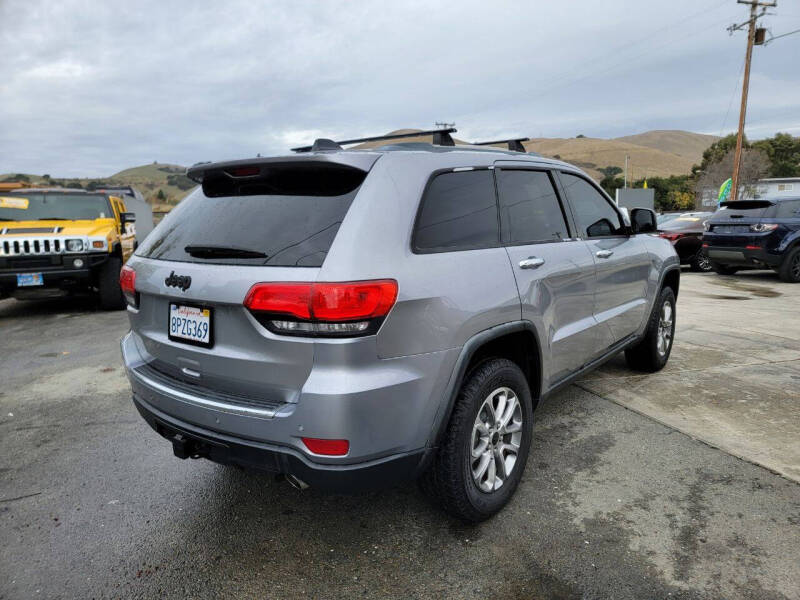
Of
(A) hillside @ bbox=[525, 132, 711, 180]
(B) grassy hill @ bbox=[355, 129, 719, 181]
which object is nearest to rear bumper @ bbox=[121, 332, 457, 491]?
(B) grassy hill @ bbox=[355, 129, 719, 181]

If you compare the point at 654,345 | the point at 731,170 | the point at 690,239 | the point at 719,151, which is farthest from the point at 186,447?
the point at 719,151

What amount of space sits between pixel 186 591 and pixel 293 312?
1.22 meters

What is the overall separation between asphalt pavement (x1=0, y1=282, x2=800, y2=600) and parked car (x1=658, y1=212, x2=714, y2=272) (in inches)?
452

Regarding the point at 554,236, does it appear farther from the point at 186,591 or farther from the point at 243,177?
the point at 186,591

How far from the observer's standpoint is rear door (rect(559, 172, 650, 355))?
355 cm

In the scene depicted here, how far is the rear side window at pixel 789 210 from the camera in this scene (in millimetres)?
10984

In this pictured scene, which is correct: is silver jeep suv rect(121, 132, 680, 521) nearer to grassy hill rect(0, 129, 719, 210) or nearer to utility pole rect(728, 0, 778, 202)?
utility pole rect(728, 0, 778, 202)

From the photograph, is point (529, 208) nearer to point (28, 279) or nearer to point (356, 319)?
point (356, 319)

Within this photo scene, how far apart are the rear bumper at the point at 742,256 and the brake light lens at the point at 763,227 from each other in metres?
0.40

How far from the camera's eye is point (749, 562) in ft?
7.49

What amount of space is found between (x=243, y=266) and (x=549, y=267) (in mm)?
1611

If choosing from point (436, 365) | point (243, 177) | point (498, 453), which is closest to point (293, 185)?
point (243, 177)

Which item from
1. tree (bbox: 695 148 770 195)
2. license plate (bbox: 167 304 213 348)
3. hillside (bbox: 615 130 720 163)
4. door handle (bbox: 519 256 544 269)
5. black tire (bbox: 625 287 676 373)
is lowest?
black tire (bbox: 625 287 676 373)

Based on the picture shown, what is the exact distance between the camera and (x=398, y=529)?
2.59 m
